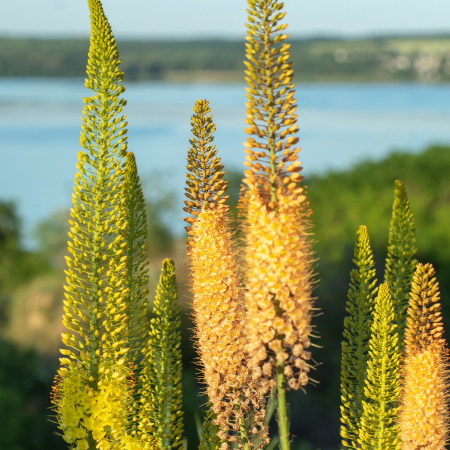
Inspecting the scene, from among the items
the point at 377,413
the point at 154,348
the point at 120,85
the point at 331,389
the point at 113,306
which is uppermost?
the point at 120,85

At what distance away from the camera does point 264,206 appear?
247 cm

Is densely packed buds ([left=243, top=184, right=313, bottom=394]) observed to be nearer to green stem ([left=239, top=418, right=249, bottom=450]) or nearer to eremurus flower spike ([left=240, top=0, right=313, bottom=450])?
eremurus flower spike ([left=240, top=0, right=313, bottom=450])

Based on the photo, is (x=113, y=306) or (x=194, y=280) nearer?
(x=113, y=306)

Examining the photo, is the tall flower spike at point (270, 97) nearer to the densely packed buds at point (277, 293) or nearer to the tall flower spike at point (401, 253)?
the densely packed buds at point (277, 293)

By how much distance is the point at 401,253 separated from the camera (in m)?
3.58

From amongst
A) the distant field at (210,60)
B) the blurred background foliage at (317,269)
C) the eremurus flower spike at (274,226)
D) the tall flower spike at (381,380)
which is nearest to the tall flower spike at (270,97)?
the eremurus flower spike at (274,226)

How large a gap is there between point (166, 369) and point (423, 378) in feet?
4.66

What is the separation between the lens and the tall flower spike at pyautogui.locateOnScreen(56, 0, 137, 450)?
2500 millimetres

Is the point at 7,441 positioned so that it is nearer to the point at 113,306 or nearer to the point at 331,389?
the point at 331,389

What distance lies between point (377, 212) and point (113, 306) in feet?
137

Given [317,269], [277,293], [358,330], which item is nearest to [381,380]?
[358,330]

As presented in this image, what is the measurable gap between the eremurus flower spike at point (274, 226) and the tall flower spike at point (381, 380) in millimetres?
517

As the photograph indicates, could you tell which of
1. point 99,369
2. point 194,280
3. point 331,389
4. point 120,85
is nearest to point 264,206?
point 194,280

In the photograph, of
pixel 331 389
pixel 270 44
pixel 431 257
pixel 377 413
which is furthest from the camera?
pixel 431 257
